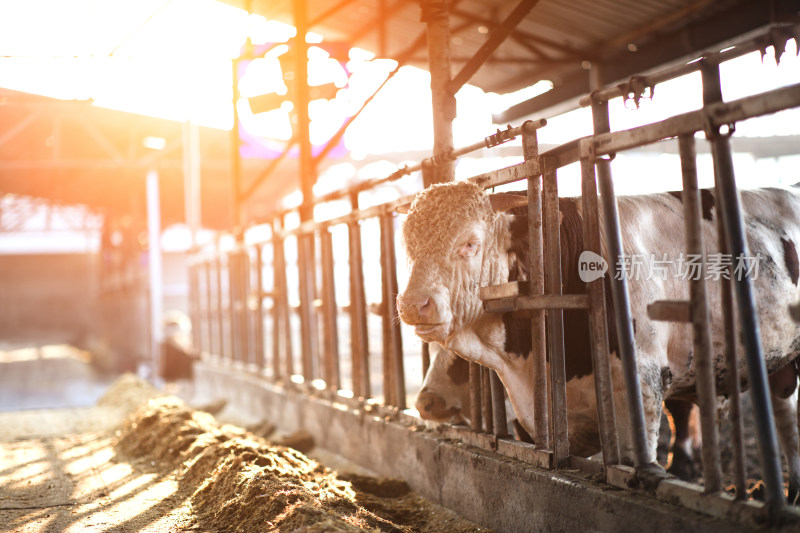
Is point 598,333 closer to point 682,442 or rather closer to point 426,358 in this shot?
point 426,358

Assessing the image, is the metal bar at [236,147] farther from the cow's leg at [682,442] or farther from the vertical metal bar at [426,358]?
the cow's leg at [682,442]

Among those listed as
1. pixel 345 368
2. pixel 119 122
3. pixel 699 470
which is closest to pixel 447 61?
pixel 699 470

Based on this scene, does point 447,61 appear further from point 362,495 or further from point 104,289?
point 104,289

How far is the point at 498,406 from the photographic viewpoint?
4.23 metres

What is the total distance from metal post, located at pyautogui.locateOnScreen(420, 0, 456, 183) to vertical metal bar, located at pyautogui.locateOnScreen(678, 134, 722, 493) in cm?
225

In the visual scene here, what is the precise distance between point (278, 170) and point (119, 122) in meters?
3.63

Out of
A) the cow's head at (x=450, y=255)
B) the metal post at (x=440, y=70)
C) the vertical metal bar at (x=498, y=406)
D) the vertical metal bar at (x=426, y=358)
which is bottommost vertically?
the vertical metal bar at (x=498, y=406)

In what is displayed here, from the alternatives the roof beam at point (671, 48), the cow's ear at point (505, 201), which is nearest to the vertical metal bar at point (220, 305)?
the roof beam at point (671, 48)

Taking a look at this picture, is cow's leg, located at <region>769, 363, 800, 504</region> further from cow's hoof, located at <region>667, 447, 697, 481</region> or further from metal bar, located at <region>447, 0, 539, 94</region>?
metal bar, located at <region>447, 0, 539, 94</region>

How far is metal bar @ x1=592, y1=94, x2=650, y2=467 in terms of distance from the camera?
127 inches

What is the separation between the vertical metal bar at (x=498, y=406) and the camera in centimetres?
420

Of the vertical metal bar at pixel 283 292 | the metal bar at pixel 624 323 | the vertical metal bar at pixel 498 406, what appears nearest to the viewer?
the metal bar at pixel 624 323

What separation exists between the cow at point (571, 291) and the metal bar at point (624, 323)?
307 mm

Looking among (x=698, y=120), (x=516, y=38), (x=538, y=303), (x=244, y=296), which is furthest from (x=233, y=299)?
(x=698, y=120)
